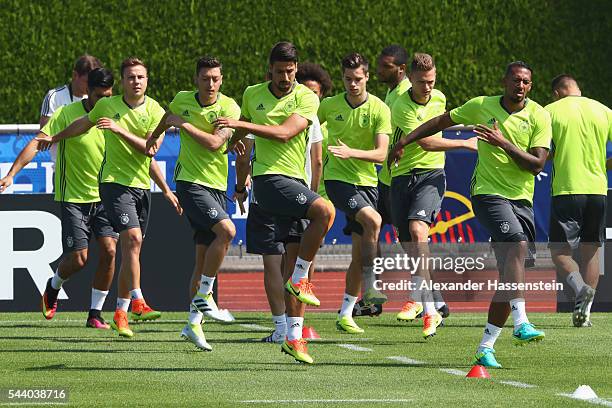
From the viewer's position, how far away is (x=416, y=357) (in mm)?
11523

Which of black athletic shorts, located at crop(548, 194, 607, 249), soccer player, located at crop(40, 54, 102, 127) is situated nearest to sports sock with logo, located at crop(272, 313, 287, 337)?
black athletic shorts, located at crop(548, 194, 607, 249)

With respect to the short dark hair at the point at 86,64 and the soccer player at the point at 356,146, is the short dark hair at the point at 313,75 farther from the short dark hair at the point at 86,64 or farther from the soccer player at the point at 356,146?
the short dark hair at the point at 86,64

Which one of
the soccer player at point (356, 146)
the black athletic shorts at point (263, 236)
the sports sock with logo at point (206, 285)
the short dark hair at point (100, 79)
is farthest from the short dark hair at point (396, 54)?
the sports sock with logo at point (206, 285)

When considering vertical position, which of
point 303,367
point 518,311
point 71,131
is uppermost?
point 71,131

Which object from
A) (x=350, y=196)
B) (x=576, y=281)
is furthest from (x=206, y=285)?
(x=576, y=281)

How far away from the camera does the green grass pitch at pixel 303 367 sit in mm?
9141

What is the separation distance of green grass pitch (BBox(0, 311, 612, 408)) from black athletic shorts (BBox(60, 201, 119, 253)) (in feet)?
2.63

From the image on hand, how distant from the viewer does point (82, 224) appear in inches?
561

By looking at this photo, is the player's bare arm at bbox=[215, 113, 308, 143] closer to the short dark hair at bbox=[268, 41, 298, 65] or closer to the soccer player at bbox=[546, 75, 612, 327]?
the short dark hair at bbox=[268, 41, 298, 65]

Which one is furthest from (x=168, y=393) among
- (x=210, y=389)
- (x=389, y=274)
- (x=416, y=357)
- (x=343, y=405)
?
(x=389, y=274)

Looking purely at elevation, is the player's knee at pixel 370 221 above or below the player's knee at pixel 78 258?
above

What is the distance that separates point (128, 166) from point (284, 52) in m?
3.09

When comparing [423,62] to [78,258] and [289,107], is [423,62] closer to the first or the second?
[289,107]

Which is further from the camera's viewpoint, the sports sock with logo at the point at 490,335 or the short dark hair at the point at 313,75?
the short dark hair at the point at 313,75
